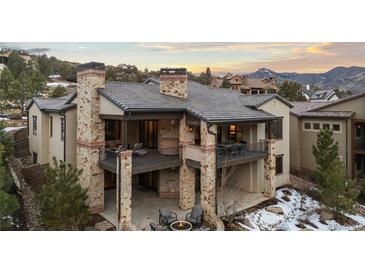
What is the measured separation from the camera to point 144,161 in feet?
31.6

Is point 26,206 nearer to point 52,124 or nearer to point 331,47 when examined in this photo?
point 52,124

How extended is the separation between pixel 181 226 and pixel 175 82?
5.16 metres

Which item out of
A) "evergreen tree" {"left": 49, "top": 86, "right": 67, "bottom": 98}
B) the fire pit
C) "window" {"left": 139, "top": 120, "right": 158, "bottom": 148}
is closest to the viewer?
the fire pit

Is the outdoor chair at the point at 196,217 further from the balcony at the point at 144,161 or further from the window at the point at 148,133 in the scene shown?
the window at the point at 148,133

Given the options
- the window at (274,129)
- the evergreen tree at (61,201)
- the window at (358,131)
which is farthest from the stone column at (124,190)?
the window at (358,131)

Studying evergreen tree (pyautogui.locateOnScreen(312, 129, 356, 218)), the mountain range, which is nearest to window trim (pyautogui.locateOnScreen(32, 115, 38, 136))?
the mountain range

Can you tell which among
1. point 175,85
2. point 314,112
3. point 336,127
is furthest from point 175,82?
point 336,127

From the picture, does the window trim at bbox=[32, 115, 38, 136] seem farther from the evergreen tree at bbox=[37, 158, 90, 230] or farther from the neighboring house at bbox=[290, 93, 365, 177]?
the neighboring house at bbox=[290, 93, 365, 177]

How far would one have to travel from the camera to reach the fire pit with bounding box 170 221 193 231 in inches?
338

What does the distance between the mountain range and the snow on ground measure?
541 cm

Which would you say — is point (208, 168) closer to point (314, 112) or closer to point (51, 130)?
point (51, 130)

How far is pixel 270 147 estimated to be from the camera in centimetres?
1173

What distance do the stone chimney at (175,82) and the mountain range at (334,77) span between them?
3.67 meters
